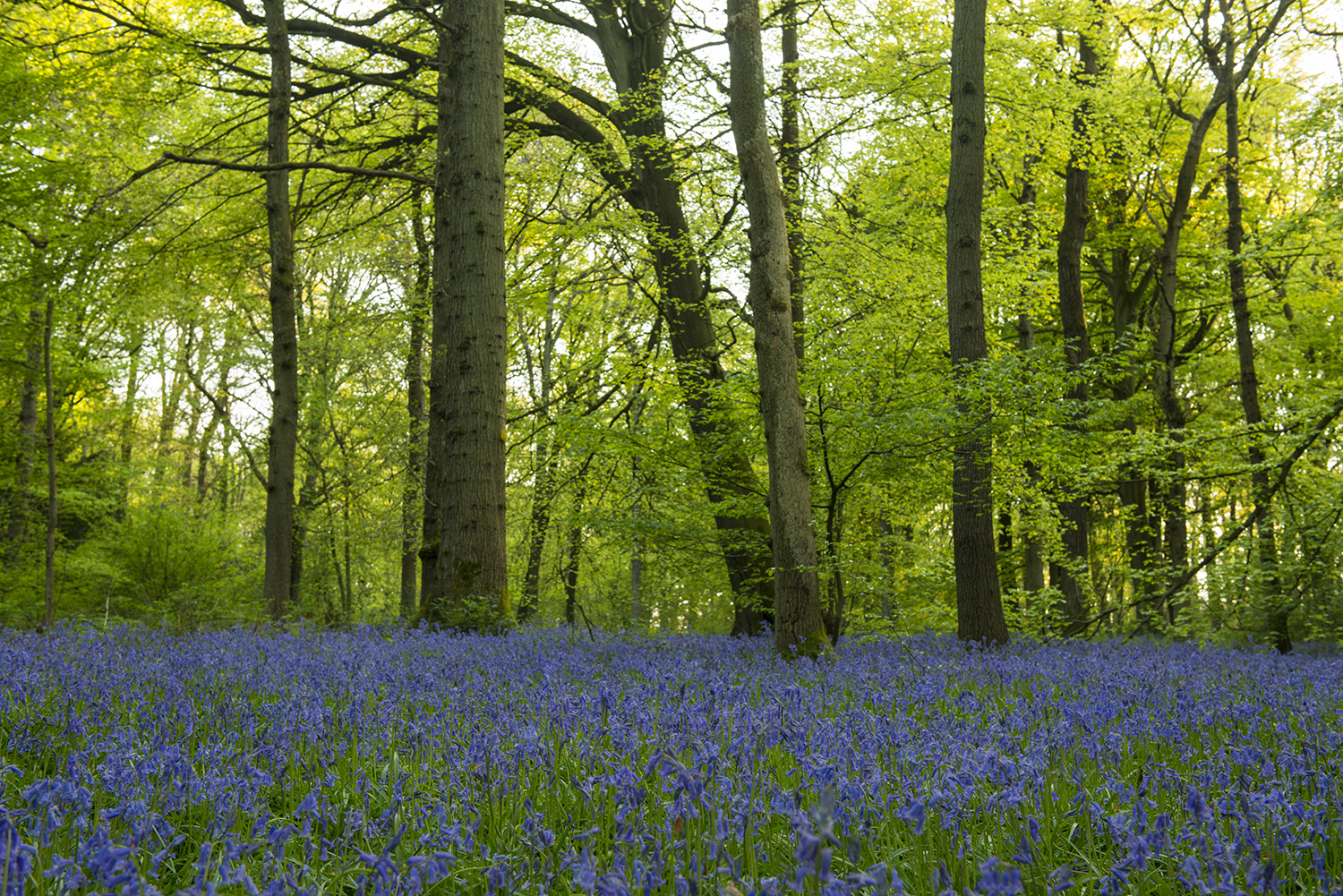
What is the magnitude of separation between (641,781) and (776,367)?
206 inches

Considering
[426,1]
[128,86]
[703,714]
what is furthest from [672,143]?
[703,714]

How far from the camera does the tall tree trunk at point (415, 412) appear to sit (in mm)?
16469

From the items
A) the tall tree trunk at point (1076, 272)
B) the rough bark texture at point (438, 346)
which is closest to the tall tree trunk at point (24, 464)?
the rough bark texture at point (438, 346)

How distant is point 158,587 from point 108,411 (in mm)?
5313

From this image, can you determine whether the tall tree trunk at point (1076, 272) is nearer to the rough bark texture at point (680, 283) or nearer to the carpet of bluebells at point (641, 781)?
the rough bark texture at point (680, 283)

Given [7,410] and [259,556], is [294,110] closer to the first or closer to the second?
[7,410]

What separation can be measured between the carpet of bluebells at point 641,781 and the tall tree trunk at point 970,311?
149 inches

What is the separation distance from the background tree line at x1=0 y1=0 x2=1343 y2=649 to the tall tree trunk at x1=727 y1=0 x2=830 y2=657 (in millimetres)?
43

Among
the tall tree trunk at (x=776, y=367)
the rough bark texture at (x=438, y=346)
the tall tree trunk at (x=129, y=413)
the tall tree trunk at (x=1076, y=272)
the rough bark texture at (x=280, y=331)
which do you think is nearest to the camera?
the tall tree trunk at (x=776, y=367)

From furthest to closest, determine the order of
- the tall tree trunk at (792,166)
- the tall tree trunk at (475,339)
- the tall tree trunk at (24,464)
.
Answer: the tall tree trunk at (24,464)
the tall tree trunk at (792,166)
the tall tree trunk at (475,339)

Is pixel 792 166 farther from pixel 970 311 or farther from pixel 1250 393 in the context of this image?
pixel 1250 393

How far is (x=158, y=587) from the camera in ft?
52.9

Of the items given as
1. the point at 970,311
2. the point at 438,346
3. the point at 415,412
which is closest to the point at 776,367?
the point at 970,311

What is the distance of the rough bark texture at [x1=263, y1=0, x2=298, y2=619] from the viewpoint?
11.5 metres
